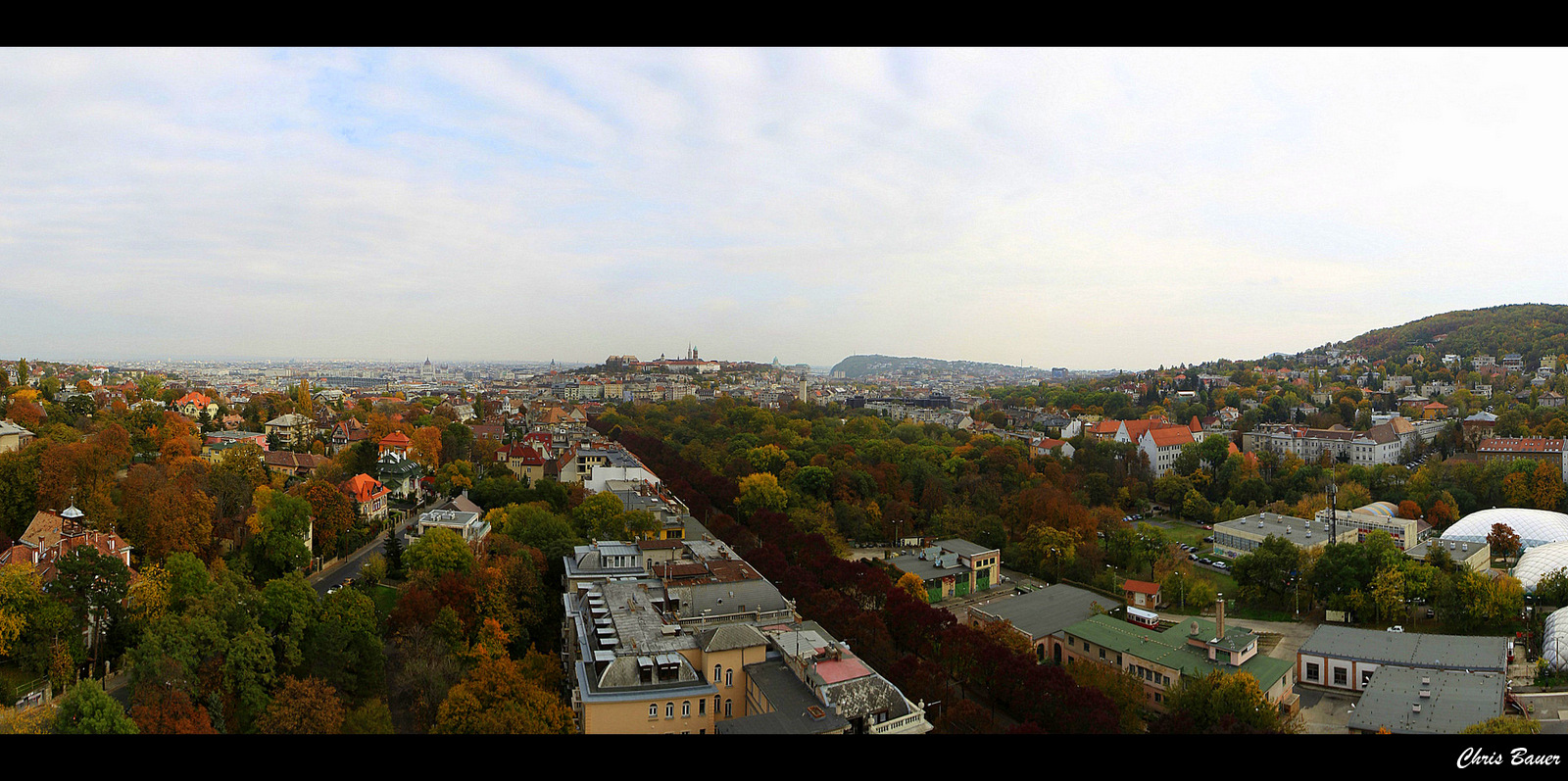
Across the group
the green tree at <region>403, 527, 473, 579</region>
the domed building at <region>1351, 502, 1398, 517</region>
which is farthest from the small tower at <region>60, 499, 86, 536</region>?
the domed building at <region>1351, 502, 1398, 517</region>

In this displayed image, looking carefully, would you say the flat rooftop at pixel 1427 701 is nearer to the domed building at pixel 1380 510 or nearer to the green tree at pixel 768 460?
the domed building at pixel 1380 510

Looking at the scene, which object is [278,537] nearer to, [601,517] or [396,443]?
[601,517]

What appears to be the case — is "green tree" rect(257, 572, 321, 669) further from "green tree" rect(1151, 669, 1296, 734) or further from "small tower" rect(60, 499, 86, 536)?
"green tree" rect(1151, 669, 1296, 734)

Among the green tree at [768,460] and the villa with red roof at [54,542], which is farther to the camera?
the green tree at [768,460]

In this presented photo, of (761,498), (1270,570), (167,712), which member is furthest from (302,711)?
(1270,570)

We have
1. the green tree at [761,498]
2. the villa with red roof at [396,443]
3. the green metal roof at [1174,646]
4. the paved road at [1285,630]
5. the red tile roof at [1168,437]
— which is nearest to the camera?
the green metal roof at [1174,646]

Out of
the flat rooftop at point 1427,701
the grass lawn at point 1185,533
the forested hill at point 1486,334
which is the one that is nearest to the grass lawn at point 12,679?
the flat rooftop at point 1427,701
